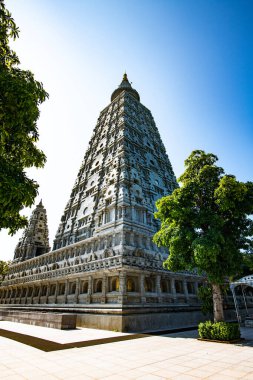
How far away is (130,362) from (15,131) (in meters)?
11.2

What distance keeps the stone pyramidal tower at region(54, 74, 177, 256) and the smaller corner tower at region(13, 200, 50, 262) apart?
19.1 meters

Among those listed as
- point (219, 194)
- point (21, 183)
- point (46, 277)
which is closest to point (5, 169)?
point (21, 183)

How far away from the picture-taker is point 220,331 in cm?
1432

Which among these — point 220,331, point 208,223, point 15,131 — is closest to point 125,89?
point 208,223

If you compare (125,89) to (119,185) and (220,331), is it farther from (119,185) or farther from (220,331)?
(220,331)

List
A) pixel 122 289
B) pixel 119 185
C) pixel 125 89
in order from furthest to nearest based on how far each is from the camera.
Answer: pixel 125 89 < pixel 119 185 < pixel 122 289

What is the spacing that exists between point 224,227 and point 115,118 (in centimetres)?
4244

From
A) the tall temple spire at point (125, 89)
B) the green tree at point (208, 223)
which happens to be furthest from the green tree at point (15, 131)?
the tall temple spire at point (125, 89)

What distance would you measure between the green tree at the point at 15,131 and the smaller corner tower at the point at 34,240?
5352cm

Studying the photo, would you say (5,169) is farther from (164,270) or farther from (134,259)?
(164,270)

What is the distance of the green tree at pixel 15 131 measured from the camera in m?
8.24

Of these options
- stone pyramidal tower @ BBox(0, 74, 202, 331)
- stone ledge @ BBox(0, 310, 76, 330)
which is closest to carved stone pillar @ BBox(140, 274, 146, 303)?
stone pyramidal tower @ BBox(0, 74, 202, 331)

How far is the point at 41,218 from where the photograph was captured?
65000mm

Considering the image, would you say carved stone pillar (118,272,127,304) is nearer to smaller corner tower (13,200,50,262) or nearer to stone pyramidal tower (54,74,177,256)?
stone pyramidal tower (54,74,177,256)
